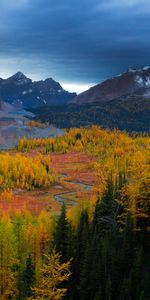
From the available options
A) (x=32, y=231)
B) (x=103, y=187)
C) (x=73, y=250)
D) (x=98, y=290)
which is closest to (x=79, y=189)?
(x=103, y=187)

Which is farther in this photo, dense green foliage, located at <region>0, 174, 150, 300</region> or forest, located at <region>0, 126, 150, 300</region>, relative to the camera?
forest, located at <region>0, 126, 150, 300</region>

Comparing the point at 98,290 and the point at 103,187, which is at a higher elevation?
the point at 103,187

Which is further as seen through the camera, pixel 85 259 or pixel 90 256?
pixel 90 256

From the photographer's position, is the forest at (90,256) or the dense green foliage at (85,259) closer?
the dense green foliage at (85,259)

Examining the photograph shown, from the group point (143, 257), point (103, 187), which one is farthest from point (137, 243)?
point (103, 187)

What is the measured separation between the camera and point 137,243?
79625 mm

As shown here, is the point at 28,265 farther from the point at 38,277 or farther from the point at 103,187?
the point at 103,187

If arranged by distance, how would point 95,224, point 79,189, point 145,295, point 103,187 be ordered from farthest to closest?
point 79,189
point 103,187
point 95,224
point 145,295

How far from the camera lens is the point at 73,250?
8081cm

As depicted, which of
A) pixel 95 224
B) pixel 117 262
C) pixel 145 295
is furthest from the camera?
pixel 95 224

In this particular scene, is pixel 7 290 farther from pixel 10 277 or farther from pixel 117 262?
pixel 117 262

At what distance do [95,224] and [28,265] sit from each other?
26.1 meters

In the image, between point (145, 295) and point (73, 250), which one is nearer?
point (145, 295)

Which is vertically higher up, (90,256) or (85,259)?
(90,256)
